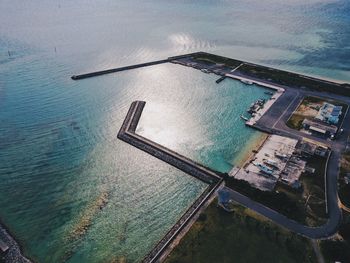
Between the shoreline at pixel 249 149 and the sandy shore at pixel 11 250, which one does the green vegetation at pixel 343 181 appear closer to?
the shoreline at pixel 249 149

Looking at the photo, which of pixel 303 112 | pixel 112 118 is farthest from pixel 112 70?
pixel 303 112

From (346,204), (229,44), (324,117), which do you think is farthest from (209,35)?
(346,204)

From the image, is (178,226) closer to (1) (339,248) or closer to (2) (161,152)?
(2) (161,152)

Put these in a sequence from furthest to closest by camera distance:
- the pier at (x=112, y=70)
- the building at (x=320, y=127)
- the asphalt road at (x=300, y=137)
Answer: the pier at (x=112, y=70)
the building at (x=320, y=127)
the asphalt road at (x=300, y=137)

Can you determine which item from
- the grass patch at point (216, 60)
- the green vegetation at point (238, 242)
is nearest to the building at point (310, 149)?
the green vegetation at point (238, 242)

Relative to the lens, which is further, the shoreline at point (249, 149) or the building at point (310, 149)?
the shoreline at point (249, 149)

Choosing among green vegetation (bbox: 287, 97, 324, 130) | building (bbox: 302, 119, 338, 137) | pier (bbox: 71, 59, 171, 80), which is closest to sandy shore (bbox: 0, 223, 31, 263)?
→ green vegetation (bbox: 287, 97, 324, 130)

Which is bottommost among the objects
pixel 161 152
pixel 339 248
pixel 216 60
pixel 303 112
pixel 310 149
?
pixel 339 248
